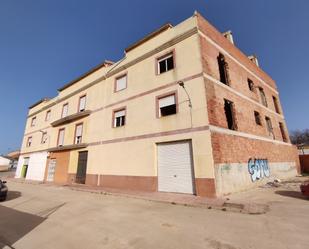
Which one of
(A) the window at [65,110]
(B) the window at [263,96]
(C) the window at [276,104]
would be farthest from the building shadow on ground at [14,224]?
(C) the window at [276,104]

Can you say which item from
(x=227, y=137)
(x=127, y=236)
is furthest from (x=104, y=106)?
(x=127, y=236)

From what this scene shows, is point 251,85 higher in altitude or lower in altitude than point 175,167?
higher

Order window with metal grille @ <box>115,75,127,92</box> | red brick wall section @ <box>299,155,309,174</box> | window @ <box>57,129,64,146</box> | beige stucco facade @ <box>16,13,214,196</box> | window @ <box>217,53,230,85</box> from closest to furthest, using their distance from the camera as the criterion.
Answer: beige stucco facade @ <box>16,13,214,196</box> → window @ <box>217,53,230,85</box> → window with metal grille @ <box>115,75,127,92</box> → window @ <box>57,129,64,146</box> → red brick wall section @ <box>299,155,309,174</box>

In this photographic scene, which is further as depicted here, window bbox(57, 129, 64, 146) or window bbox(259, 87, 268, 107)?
window bbox(57, 129, 64, 146)

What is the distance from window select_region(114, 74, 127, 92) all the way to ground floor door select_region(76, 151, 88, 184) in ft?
23.1

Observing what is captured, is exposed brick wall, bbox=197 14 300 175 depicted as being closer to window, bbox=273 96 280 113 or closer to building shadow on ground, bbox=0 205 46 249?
window, bbox=273 96 280 113

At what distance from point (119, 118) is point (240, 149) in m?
9.68

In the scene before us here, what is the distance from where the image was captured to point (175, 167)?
10.9 m

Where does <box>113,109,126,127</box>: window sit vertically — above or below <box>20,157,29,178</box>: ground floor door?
above

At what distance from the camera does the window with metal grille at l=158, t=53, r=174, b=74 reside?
13.0m

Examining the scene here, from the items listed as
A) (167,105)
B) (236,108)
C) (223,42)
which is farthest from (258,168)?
(223,42)

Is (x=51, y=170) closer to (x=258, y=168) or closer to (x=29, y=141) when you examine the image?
(x=29, y=141)

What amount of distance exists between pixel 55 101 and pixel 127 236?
24.1 meters

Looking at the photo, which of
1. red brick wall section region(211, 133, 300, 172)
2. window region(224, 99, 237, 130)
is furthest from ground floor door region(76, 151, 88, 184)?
window region(224, 99, 237, 130)
